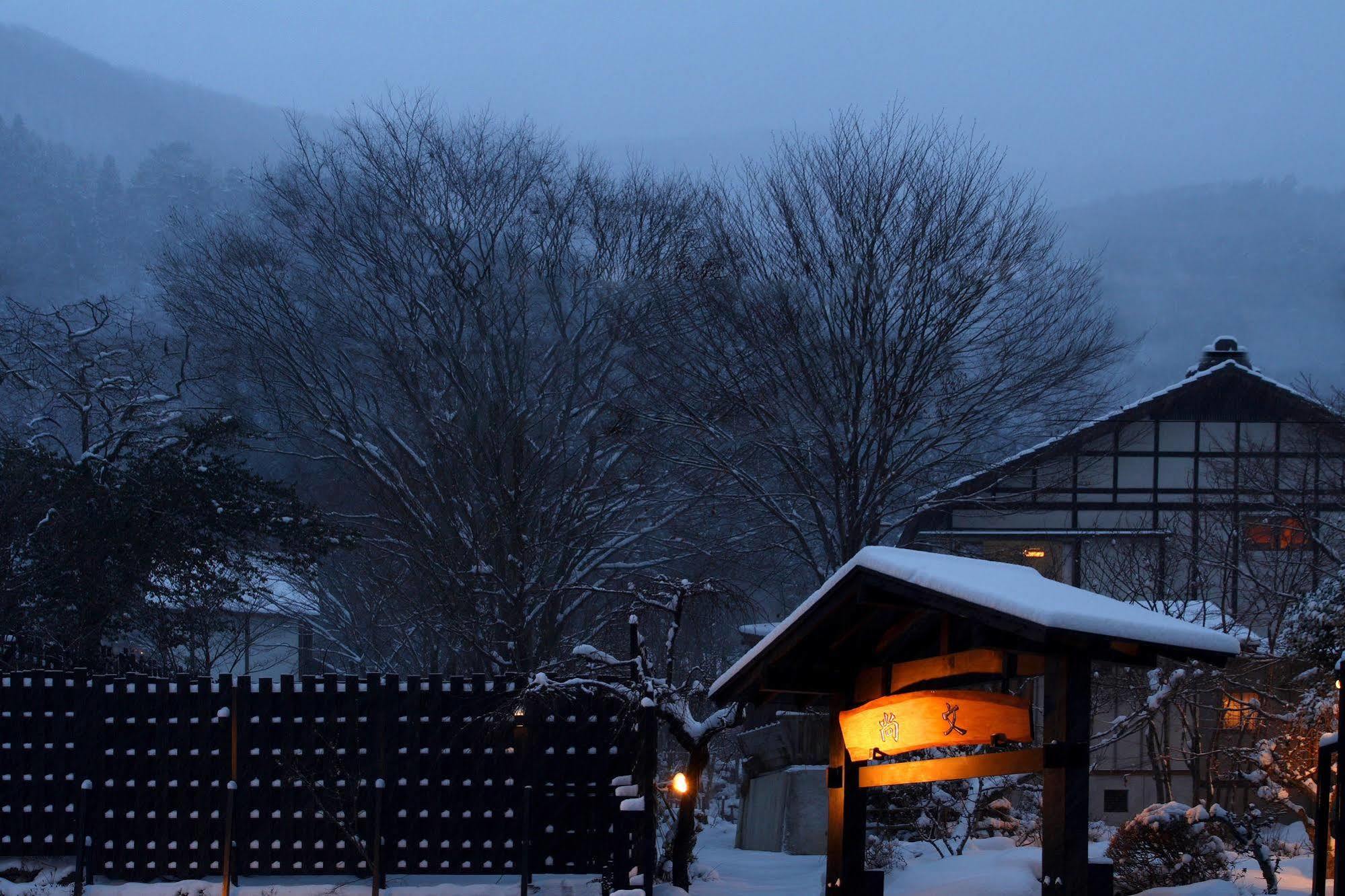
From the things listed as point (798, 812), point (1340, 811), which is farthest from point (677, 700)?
point (1340, 811)

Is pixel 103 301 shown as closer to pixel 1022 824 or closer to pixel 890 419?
pixel 890 419

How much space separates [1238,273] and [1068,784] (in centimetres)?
10554

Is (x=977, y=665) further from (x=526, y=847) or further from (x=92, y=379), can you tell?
(x=92, y=379)

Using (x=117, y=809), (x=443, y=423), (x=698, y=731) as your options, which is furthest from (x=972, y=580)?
(x=443, y=423)

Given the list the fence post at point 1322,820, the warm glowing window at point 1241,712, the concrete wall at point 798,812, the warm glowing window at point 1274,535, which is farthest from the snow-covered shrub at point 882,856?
the warm glowing window at point 1274,535

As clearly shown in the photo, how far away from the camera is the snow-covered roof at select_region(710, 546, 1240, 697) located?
6.19 metres

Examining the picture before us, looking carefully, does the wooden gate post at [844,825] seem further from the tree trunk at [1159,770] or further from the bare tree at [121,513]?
the bare tree at [121,513]

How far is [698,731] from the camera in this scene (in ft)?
41.4

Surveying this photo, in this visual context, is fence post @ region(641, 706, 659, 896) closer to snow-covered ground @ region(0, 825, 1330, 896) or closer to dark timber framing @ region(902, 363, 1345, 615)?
snow-covered ground @ region(0, 825, 1330, 896)

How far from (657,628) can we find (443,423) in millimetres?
6304


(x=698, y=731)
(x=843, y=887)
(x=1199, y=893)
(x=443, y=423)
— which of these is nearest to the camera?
(x=843, y=887)

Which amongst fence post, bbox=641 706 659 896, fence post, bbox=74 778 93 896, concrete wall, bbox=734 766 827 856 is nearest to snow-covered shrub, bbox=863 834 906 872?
concrete wall, bbox=734 766 827 856

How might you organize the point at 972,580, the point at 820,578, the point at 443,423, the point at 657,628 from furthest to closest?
the point at 657,628, the point at 443,423, the point at 820,578, the point at 972,580

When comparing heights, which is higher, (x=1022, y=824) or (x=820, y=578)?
(x=820, y=578)
